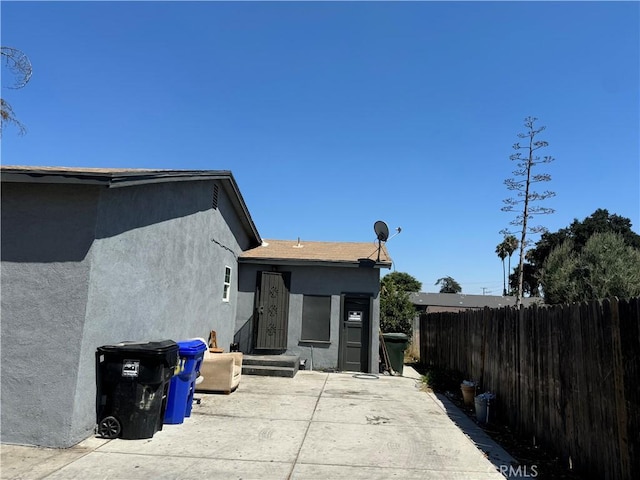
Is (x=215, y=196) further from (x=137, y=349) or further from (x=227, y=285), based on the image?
(x=137, y=349)

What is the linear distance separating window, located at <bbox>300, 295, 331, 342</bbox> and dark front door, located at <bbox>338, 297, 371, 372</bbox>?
51 centimetres

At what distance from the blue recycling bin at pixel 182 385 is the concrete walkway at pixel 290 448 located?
0.21 meters

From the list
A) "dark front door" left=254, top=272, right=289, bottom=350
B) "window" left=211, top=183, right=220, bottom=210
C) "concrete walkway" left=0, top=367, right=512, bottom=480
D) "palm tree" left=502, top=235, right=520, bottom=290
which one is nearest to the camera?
"concrete walkway" left=0, top=367, right=512, bottom=480

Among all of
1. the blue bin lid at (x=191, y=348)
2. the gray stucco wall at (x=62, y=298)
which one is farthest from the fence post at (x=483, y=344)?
the gray stucco wall at (x=62, y=298)

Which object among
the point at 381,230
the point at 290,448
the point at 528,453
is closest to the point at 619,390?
the point at 528,453

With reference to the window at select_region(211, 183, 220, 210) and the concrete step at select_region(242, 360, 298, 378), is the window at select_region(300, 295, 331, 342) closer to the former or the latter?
the concrete step at select_region(242, 360, 298, 378)

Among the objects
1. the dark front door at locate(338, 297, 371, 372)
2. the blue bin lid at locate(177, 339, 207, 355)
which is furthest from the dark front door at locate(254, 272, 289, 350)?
the blue bin lid at locate(177, 339, 207, 355)

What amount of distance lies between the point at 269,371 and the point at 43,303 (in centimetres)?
700

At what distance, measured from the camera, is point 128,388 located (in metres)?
5.63

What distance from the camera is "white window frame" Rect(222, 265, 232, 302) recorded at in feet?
39.8

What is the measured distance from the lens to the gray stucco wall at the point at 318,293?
12.8 meters

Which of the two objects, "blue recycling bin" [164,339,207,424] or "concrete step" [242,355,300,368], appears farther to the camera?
"concrete step" [242,355,300,368]

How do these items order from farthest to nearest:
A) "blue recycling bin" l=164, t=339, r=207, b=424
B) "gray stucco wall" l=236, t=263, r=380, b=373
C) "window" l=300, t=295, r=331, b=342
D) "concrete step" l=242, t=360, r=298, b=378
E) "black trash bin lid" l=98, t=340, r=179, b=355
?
1. "window" l=300, t=295, r=331, b=342
2. "gray stucco wall" l=236, t=263, r=380, b=373
3. "concrete step" l=242, t=360, r=298, b=378
4. "blue recycling bin" l=164, t=339, r=207, b=424
5. "black trash bin lid" l=98, t=340, r=179, b=355

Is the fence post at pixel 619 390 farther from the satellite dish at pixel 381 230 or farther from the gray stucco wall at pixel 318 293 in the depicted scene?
the satellite dish at pixel 381 230
